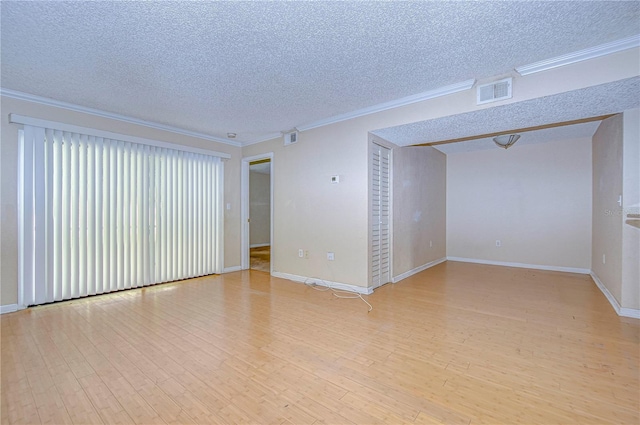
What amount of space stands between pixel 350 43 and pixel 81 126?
11.6 ft

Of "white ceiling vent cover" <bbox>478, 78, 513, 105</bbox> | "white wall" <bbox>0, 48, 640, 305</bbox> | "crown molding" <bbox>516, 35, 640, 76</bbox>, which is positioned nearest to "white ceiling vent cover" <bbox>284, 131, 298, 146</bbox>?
"white wall" <bbox>0, 48, 640, 305</bbox>

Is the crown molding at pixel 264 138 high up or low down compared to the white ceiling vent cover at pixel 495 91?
up

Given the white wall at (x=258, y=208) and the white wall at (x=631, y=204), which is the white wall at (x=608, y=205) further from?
the white wall at (x=258, y=208)

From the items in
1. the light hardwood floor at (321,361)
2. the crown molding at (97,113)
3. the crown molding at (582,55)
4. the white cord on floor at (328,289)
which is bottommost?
the white cord on floor at (328,289)

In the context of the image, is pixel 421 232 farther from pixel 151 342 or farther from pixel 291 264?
pixel 151 342

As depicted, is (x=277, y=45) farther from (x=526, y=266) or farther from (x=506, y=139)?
(x=526, y=266)

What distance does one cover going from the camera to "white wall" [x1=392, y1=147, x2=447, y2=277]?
15.0 feet

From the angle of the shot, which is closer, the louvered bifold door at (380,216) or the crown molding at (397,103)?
the crown molding at (397,103)

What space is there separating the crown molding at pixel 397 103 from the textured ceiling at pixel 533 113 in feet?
0.86

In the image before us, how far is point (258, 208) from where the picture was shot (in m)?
9.45

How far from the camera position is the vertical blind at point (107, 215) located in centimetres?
327

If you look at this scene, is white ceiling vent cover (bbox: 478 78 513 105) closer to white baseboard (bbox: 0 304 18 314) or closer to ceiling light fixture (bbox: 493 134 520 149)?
ceiling light fixture (bbox: 493 134 520 149)

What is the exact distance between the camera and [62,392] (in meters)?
1.74

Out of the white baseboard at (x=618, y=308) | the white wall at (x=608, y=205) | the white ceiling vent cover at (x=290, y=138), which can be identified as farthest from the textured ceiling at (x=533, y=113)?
the white baseboard at (x=618, y=308)
